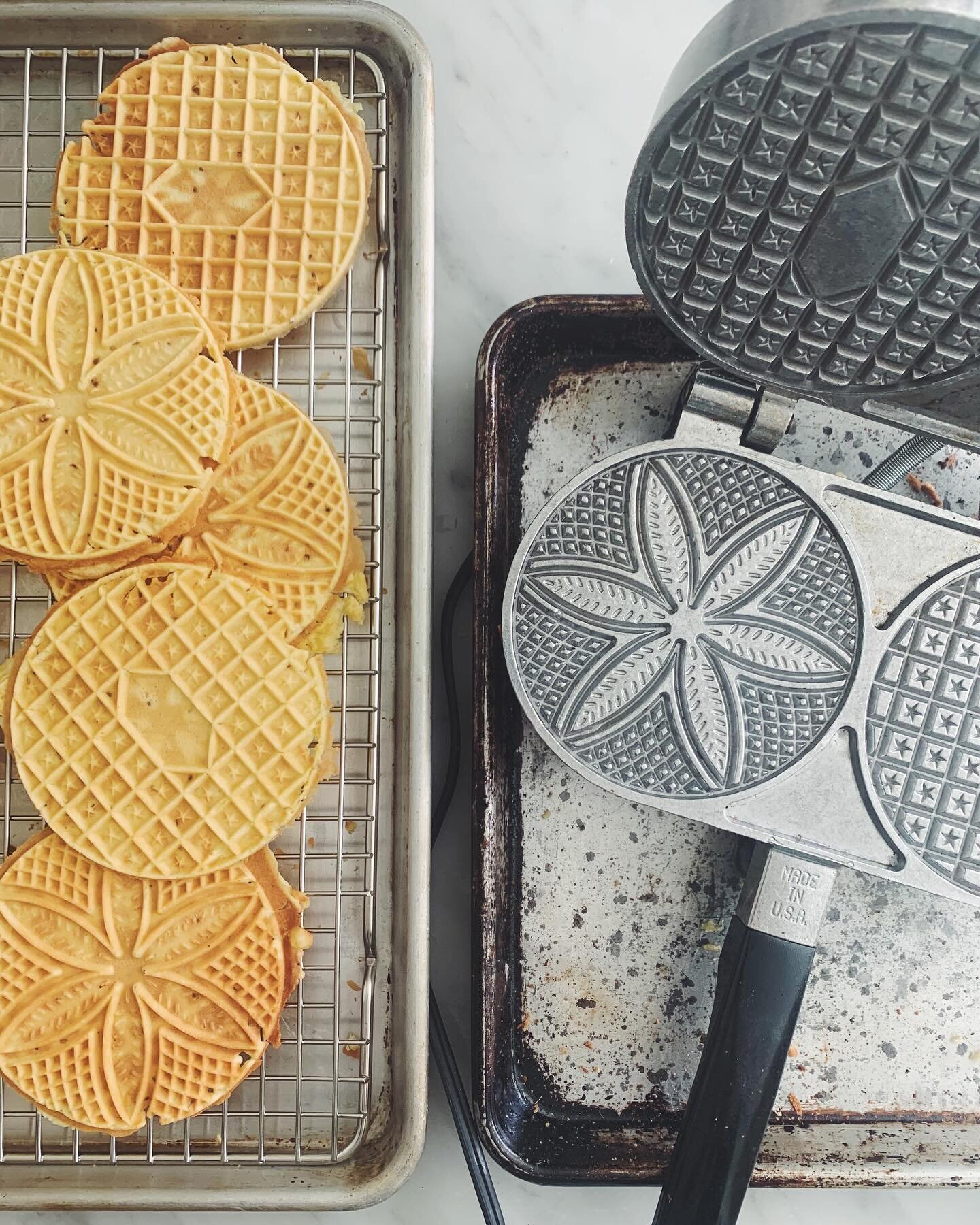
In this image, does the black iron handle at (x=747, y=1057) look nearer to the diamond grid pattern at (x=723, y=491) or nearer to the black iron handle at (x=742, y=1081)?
the black iron handle at (x=742, y=1081)

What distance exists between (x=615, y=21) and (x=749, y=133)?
2.19 feet

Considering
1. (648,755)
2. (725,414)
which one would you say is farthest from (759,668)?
(725,414)

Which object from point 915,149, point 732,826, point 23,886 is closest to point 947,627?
point 732,826

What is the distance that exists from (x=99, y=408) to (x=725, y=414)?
67cm

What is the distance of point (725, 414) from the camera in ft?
3.29

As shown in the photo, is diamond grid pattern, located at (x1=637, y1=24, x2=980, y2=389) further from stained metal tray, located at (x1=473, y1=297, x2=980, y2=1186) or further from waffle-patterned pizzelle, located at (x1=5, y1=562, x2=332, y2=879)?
waffle-patterned pizzelle, located at (x1=5, y1=562, x2=332, y2=879)

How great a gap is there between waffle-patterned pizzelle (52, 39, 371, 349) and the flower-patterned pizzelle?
40 centimetres

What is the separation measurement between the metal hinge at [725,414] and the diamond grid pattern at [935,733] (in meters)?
0.26

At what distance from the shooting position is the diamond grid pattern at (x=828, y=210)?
2.10 feet

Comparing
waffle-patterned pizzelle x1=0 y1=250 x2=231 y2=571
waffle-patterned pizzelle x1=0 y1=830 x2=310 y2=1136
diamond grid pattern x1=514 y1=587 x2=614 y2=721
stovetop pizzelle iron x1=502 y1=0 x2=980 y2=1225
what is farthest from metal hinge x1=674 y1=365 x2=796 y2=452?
waffle-patterned pizzelle x1=0 y1=830 x2=310 y2=1136

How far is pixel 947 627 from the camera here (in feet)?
3.24

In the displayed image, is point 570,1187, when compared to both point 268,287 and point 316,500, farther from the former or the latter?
point 268,287

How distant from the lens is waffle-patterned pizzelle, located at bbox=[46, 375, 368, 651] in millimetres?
986

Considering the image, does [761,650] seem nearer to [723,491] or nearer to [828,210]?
[723,491]
